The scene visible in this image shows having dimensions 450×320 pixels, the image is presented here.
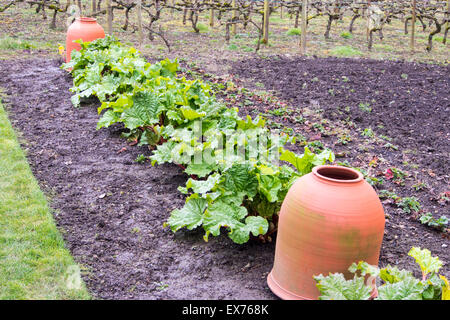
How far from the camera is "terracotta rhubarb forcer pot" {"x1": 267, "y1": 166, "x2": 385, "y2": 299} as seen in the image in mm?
2932

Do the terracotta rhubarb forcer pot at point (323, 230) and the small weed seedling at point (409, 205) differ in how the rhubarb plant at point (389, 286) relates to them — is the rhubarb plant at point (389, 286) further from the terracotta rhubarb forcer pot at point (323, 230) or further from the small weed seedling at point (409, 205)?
the small weed seedling at point (409, 205)

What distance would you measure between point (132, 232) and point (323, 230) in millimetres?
1811

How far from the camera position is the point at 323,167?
3334 millimetres

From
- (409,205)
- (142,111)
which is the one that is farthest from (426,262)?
(142,111)

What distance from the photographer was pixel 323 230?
2.94 meters

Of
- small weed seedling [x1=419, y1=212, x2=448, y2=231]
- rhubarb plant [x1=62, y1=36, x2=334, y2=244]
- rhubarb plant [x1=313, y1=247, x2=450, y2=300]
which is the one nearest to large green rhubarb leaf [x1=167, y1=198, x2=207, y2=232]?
rhubarb plant [x1=62, y1=36, x2=334, y2=244]

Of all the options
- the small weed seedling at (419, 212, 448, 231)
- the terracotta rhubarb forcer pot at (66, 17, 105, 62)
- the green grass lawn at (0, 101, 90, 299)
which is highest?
the terracotta rhubarb forcer pot at (66, 17, 105, 62)

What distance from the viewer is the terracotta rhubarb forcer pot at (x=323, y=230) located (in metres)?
2.93

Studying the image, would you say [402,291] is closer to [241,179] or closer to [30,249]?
[241,179]

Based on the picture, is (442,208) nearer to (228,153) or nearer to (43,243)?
(228,153)

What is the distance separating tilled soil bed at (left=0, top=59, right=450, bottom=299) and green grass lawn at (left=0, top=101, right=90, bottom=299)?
0.13 metres

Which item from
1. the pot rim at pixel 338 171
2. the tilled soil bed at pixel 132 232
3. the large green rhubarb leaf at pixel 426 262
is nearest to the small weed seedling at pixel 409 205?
the tilled soil bed at pixel 132 232

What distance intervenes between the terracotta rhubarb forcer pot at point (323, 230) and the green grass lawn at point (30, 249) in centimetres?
135

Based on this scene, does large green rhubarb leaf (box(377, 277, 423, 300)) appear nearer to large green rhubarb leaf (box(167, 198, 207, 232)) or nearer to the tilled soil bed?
the tilled soil bed
